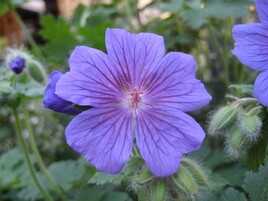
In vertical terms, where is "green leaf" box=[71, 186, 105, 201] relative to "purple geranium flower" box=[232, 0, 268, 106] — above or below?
below

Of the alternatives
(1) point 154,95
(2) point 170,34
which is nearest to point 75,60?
(1) point 154,95

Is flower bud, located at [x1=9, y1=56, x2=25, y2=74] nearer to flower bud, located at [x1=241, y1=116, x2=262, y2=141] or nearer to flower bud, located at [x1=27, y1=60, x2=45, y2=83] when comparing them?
flower bud, located at [x1=27, y1=60, x2=45, y2=83]

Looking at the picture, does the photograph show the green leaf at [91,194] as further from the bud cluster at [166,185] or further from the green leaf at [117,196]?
the bud cluster at [166,185]

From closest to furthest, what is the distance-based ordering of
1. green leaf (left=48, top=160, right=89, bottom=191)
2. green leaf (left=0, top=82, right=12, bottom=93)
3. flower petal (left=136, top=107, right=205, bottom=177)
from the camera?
flower petal (left=136, top=107, right=205, bottom=177) → green leaf (left=0, top=82, right=12, bottom=93) → green leaf (left=48, top=160, right=89, bottom=191)

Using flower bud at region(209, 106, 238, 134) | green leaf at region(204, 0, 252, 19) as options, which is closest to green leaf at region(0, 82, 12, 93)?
flower bud at region(209, 106, 238, 134)

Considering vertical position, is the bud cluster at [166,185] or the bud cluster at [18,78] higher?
the bud cluster at [18,78]

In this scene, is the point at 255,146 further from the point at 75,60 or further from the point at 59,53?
the point at 59,53

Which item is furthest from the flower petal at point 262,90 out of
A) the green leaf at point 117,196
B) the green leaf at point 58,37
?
the green leaf at point 58,37
